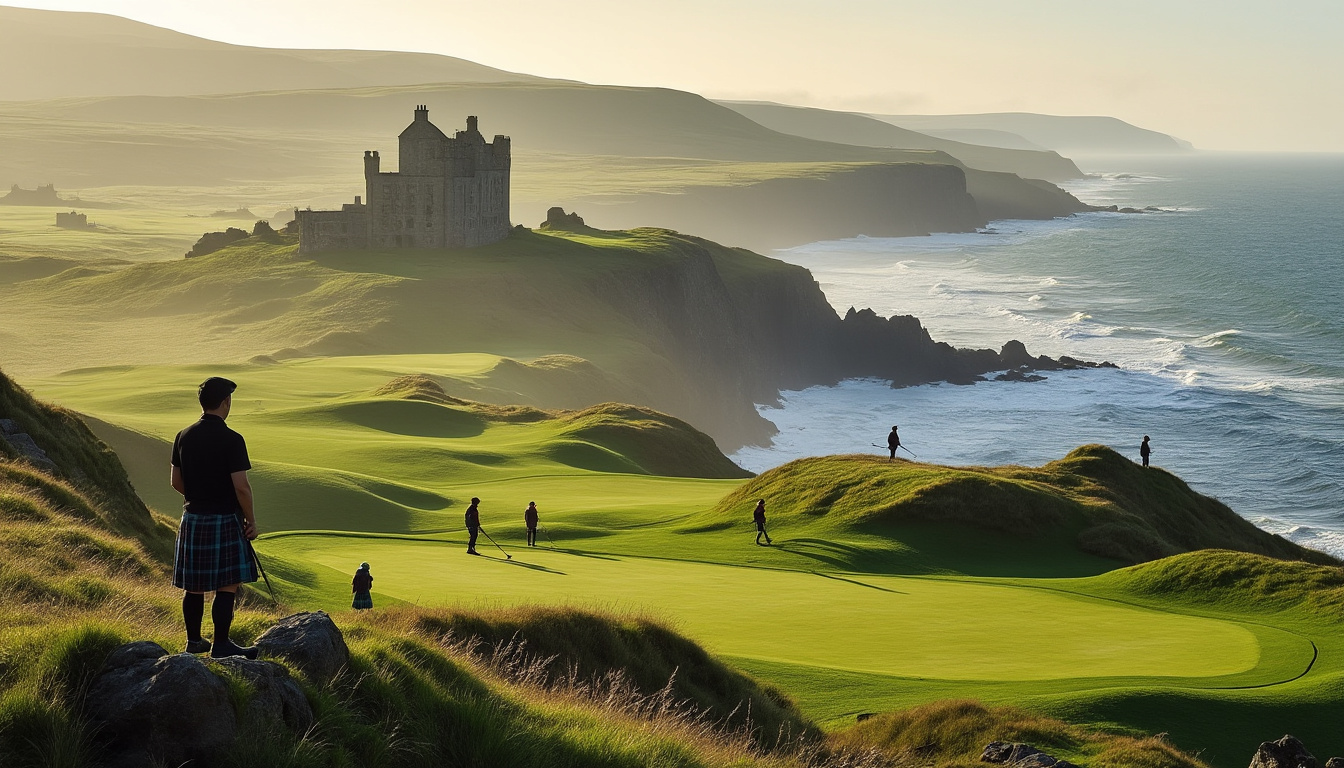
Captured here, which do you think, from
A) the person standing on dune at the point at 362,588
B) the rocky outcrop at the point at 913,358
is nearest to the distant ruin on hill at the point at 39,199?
the rocky outcrop at the point at 913,358

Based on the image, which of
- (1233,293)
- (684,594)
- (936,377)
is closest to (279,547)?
(684,594)

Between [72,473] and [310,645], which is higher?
[310,645]

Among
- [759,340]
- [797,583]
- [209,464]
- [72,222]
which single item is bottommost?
[797,583]

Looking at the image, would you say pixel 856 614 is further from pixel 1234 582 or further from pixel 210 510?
pixel 210 510

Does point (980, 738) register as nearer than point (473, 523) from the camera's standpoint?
Yes

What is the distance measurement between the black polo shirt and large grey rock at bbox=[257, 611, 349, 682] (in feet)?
3.46

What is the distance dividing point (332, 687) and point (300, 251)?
96.1 m

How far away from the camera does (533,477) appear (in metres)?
44.2

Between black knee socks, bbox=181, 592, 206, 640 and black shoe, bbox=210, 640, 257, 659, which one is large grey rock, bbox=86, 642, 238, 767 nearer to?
black shoe, bbox=210, 640, 257, 659

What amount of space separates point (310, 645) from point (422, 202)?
9469 cm

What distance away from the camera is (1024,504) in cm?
3316

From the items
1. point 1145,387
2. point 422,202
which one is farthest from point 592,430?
point 1145,387

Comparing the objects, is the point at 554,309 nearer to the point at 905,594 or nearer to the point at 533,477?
the point at 533,477

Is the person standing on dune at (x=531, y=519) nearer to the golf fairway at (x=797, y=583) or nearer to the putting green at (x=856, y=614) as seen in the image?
the golf fairway at (x=797, y=583)
